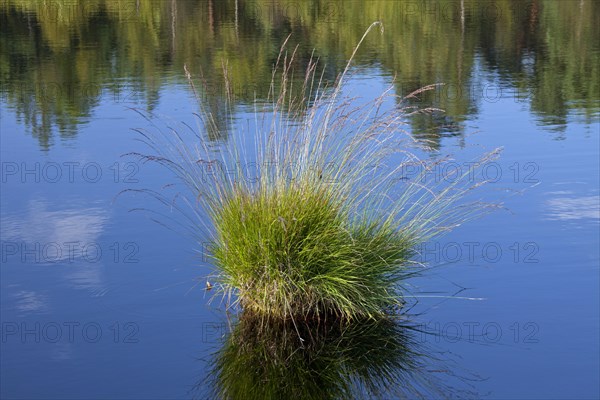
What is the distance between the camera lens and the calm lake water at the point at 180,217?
559 centimetres

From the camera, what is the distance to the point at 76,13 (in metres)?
26.0

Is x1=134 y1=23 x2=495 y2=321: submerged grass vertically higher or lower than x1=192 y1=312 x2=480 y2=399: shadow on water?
higher

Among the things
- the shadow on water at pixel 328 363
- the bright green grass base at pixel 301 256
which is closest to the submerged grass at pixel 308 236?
the bright green grass base at pixel 301 256

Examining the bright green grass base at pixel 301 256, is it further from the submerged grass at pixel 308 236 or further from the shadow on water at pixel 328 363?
the shadow on water at pixel 328 363

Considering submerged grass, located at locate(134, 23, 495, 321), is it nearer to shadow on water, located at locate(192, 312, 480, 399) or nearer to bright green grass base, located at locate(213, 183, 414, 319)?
bright green grass base, located at locate(213, 183, 414, 319)

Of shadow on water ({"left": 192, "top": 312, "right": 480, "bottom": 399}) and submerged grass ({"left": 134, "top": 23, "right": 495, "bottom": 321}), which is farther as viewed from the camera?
submerged grass ({"left": 134, "top": 23, "right": 495, "bottom": 321})

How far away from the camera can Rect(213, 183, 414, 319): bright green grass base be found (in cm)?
578

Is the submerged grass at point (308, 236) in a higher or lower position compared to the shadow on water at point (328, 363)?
higher

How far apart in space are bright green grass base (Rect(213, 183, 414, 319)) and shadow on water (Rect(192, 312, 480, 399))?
12 centimetres

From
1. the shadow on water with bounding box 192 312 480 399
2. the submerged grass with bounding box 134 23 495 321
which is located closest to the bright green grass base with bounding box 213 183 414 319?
the submerged grass with bounding box 134 23 495 321

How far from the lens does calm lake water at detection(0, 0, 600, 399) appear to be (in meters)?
5.59

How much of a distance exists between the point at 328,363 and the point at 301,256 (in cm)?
64

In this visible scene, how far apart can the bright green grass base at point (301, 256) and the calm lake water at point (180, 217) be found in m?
0.33

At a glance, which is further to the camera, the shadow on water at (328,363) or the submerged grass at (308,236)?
the submerged grass at (308,236)
